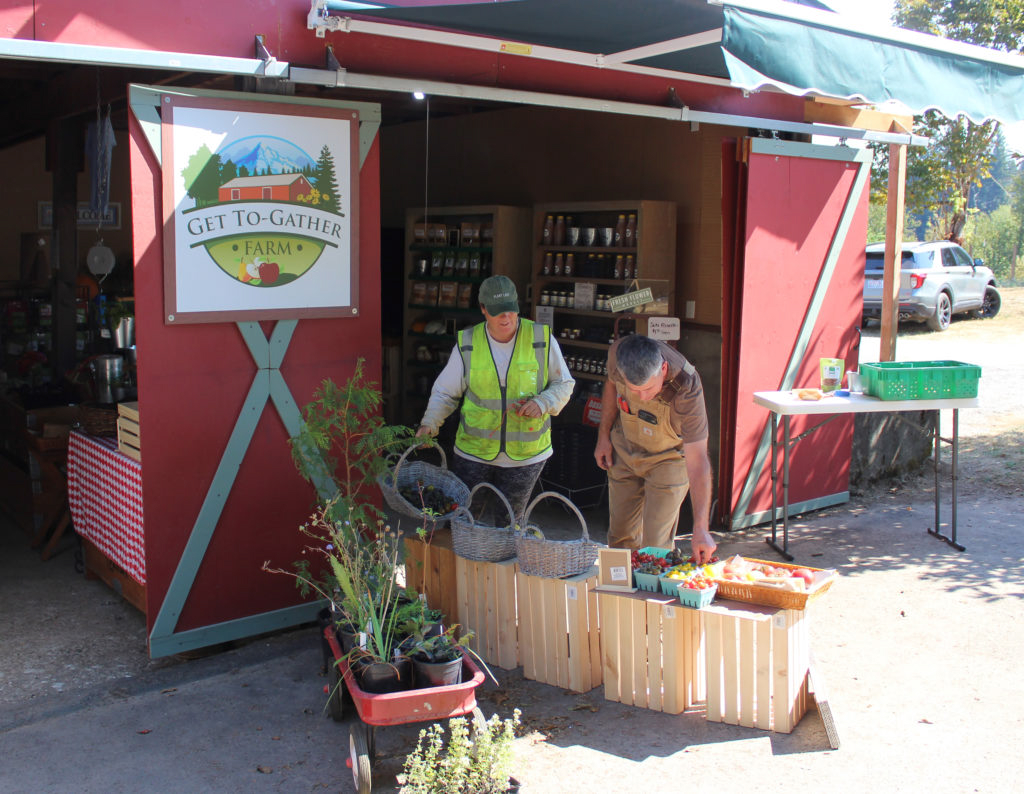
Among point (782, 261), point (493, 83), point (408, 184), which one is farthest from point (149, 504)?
point (408, 184)

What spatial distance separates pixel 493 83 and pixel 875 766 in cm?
385

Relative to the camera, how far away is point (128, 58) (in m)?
4.01

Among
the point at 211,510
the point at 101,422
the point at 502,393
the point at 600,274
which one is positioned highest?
the point at 600,274

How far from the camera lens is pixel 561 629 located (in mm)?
4441

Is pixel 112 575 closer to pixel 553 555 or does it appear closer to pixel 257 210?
pixel 257 210

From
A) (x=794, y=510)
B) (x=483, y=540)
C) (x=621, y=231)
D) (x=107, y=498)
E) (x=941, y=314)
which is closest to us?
(x=483, y=540)

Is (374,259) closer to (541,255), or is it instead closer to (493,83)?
(493,83)

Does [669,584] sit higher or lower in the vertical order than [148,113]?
lower

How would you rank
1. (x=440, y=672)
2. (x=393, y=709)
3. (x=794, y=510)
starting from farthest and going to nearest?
(x=794, y=510) → (x=440, y=672) → (x=393, y=709)

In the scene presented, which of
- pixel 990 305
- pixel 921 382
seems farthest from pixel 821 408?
pixel 990 305

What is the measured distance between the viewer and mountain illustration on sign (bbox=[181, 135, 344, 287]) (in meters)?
4.46

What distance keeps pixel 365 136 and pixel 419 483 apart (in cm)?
179

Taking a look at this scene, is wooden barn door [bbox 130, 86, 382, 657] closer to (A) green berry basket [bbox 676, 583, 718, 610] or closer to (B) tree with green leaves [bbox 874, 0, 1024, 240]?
(A) green berry basket [bbox 676, 583, 718, 610]

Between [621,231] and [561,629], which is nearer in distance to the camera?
[561,629]
